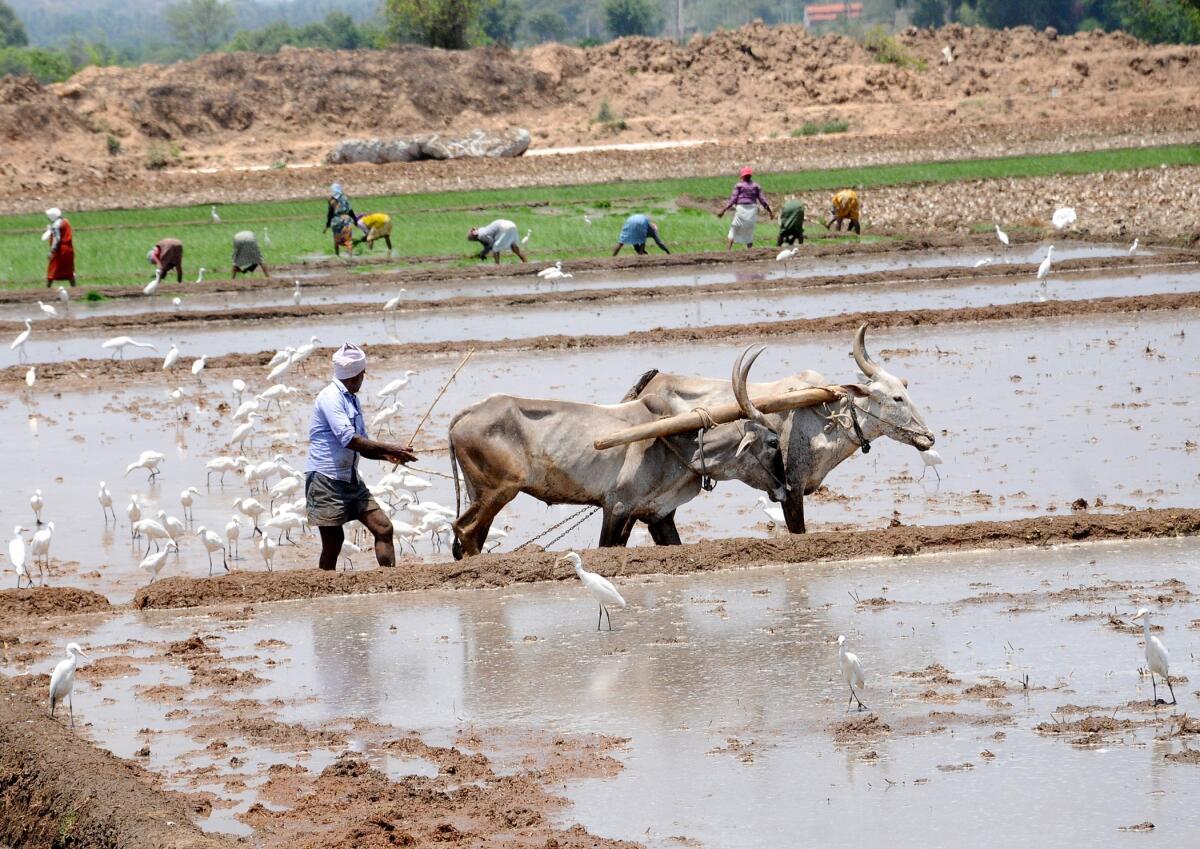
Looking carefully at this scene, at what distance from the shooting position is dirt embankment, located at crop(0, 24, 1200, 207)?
5291 cm

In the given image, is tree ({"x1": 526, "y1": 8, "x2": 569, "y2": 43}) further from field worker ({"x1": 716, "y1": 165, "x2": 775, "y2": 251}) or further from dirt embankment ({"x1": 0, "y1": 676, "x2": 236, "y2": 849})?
dirt embankment ({"x1": 0, "y1": 676, "x2": 236, "y2": 849})

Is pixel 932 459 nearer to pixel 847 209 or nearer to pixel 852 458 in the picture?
pixel 852 458

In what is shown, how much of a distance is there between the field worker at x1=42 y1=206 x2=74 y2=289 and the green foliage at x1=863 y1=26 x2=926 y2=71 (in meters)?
48.9

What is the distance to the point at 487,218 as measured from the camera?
36312mm

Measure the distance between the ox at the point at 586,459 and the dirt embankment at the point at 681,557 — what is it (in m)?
0.43

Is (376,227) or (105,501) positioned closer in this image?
(105,501)

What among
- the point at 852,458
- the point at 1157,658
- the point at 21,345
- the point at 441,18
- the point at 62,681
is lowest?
the point at 21,345

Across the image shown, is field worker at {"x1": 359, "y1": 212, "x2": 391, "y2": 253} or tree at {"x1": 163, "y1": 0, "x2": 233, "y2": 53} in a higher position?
tree at {"x1": 163, "y1": 0, "x2": 233, "y2": 53}

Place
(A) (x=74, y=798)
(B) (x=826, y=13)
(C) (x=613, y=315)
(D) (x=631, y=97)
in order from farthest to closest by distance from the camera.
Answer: (B) (x=826, y=13) → (D) (x=631, y=97) → (C) (x=613, y=315) → (A) (x=74, y=798)

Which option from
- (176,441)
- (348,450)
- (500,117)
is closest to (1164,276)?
(176,441)

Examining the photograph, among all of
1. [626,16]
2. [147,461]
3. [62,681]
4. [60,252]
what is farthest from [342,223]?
[626,16]

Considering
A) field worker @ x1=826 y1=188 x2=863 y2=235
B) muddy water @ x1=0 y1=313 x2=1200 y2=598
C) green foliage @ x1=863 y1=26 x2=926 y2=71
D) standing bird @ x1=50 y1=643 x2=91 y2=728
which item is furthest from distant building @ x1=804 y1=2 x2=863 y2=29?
standing bird @ x1=50 y1=643 x2=91 y2=728

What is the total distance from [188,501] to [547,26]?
145652 mm

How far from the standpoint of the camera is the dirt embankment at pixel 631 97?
52906 millimetres
